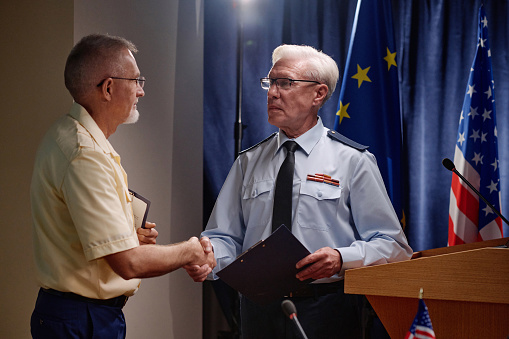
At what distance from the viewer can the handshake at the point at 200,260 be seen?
1.76 meters

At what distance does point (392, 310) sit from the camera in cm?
151

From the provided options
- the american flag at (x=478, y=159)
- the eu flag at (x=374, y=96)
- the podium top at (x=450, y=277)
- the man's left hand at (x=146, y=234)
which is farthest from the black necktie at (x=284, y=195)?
the american flag at (x=478, y=159)

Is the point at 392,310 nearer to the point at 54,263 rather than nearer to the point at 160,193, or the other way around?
the point at 54,263

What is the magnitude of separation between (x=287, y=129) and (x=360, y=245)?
0.61 meters

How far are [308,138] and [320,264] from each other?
0.64 metres

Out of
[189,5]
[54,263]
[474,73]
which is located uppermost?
[189,5]

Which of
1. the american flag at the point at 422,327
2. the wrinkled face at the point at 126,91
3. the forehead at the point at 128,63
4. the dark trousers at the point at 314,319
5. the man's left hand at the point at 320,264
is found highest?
the forehead at the point at 128,63

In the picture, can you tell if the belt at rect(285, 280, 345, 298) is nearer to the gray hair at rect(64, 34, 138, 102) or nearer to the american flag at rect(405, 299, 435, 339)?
the american flag at rect(405, 299, 435, 339)

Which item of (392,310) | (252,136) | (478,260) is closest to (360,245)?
(392,310)

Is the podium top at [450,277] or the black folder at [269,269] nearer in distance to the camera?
the podium top at [450,277]

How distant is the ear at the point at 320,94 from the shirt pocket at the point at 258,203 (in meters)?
0.41

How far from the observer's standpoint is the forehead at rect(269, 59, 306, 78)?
234cm

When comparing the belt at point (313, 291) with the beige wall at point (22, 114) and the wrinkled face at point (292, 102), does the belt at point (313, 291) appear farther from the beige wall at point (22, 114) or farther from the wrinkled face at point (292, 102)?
the beige wall at point (22, 114)

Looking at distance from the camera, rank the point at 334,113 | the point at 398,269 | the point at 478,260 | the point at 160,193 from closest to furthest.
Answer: the point at 478,260 < the point at 398,269 < the point at 160,193 < the point at 334,113
